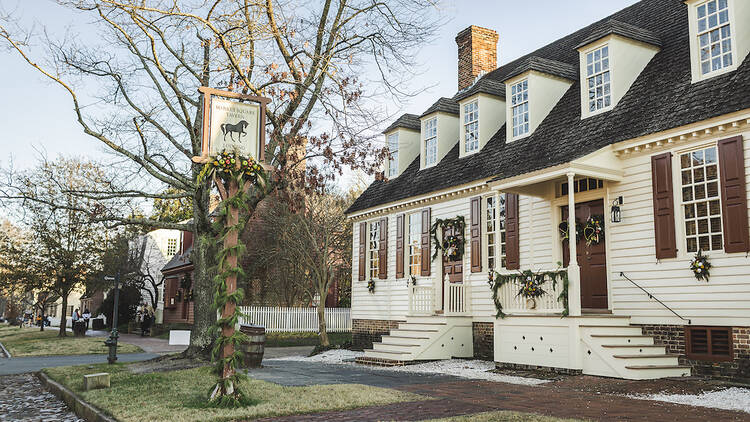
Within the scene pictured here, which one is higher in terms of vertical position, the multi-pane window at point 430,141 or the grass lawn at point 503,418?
the multi-pane window at point 430,141

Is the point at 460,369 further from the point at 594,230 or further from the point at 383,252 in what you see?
the point at 383,252

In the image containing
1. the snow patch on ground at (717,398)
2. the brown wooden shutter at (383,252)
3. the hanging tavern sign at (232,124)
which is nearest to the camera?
the snow patch on ground at (717,398)

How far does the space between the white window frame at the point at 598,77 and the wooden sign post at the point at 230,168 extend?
764cm

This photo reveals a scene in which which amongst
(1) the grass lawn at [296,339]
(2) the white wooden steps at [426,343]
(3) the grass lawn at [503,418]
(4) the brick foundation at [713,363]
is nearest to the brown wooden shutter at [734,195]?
(4) the brick foundation at [713,363]

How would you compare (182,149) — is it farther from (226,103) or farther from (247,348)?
(226,103)

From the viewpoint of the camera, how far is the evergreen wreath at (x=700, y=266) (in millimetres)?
9969

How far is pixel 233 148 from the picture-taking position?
8.45 meters

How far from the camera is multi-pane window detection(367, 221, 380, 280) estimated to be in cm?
1945

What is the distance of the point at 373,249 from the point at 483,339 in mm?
6032

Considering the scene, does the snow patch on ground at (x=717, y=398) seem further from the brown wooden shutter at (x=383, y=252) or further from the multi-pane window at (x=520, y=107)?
the brown wooden shutter at (x=383, y=252)

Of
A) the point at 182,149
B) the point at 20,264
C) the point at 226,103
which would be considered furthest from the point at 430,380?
the point at 20,264

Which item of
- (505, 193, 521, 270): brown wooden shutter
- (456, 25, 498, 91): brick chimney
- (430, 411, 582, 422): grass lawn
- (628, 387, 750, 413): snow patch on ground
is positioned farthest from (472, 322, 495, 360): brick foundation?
(456, 25, 498, 91): brick chimney

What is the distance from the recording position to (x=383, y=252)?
18828mm

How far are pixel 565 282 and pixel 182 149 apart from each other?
31.7 feet
